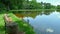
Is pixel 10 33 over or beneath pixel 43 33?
over

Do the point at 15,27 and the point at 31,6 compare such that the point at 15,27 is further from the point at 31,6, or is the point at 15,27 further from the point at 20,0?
the point at 31,6

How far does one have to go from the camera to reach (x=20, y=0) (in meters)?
42.8

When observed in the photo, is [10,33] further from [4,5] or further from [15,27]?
[4,5]

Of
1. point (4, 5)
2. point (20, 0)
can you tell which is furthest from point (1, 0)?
point (20, 0)

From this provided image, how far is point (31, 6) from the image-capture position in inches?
2564

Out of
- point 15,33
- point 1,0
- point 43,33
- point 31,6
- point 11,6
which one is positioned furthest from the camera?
point 31,6

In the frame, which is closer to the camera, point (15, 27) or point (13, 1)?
point (15, 27)

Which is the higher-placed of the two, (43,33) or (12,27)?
(12,27)

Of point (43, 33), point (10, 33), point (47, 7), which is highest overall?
point (10, 33)

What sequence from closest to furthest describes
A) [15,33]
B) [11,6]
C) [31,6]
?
[15,33] → [11,6] → [31,6]

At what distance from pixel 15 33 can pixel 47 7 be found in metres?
73.9

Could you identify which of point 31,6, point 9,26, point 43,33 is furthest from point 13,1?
point 9,26

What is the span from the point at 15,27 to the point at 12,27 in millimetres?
46

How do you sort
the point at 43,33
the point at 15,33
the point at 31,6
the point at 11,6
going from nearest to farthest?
1. the point at 15,33
2. the point at 43,33
3. the point at 11,6
4. the point at 31,6
